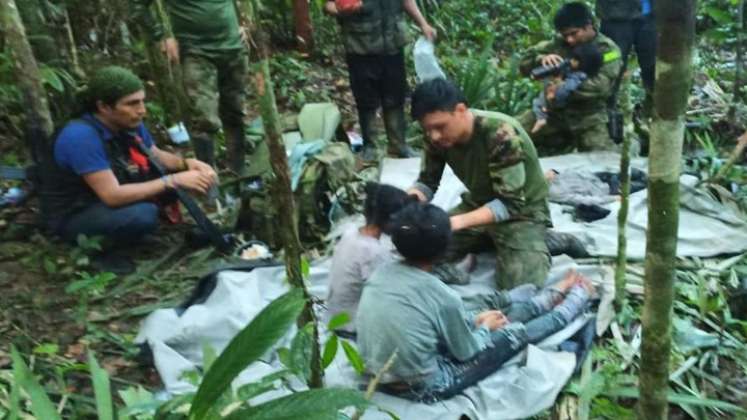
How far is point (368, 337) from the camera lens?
3.14m

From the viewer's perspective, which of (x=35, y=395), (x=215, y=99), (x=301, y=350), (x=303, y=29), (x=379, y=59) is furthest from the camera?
(x=303, y=29)

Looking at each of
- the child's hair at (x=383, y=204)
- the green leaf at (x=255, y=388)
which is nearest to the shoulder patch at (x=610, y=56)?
the child's hair at (x=383, y=204)

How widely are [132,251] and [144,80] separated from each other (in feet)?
9.91

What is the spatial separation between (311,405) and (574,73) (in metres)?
4.00

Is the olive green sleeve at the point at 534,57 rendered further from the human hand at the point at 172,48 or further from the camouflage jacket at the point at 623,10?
the human hand at the point at 172,48

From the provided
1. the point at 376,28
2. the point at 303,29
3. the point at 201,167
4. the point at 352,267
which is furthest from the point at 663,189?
the point at 303,29

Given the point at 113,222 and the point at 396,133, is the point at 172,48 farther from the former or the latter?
the point at 396,133

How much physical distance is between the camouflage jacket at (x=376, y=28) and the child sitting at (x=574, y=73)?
1137 millimetres

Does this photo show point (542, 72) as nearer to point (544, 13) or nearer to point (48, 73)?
point (48, 73)

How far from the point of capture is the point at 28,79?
4.50m

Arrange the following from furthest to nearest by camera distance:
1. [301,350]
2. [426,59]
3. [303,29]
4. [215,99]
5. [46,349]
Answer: [303,29], [426,59], [215,99], [46,349], [301,350]

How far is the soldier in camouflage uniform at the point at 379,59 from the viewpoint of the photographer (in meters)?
5.68

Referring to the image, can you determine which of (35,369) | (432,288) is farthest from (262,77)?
(35,369)

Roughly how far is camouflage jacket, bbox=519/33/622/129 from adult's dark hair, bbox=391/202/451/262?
277 cm
